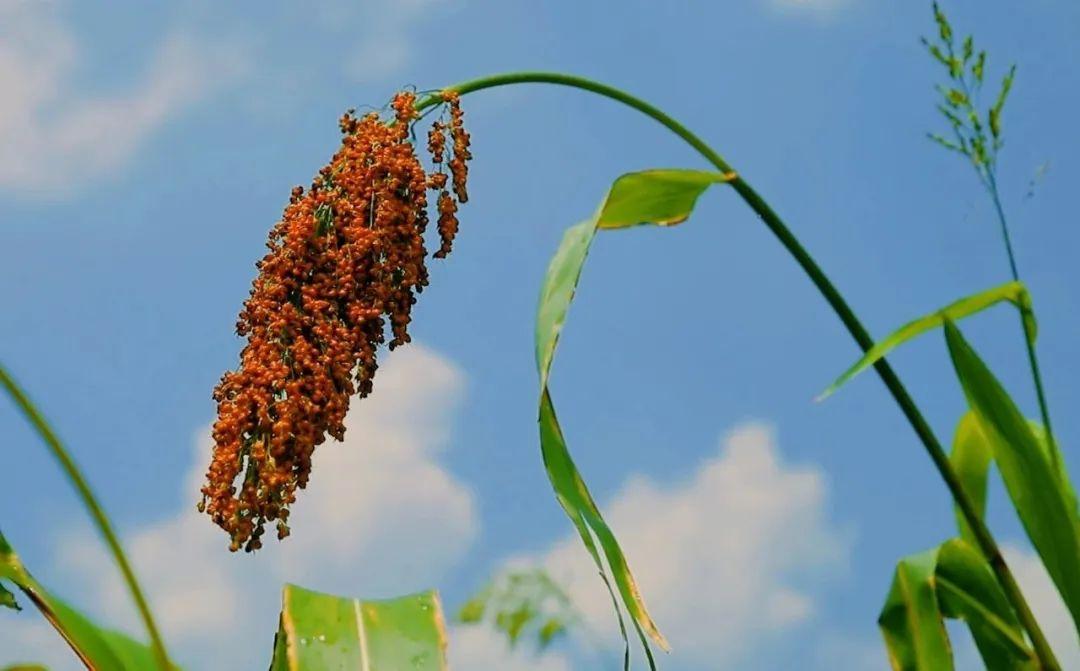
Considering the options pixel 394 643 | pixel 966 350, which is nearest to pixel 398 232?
pixel 394 643

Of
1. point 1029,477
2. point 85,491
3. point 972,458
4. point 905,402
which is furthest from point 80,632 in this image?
point 972,458

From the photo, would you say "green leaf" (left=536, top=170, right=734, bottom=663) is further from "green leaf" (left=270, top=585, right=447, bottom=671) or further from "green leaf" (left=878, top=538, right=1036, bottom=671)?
"green leaf" (left=878, top=538, right=1036, bottom=671)

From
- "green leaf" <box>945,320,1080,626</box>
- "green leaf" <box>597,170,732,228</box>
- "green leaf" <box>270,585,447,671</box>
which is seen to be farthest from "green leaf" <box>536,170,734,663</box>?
"green leaf" <box>945,320,1080,626</box>

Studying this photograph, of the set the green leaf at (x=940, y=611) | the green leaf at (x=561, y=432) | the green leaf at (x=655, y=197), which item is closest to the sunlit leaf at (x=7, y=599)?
the green leaf at (x=561, y=432)

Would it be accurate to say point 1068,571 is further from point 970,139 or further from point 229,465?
point 229,465

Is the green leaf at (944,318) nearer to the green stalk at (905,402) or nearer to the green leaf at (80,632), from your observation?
the green stalk at (905,402)

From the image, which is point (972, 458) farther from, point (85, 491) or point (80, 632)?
point (85, 491)

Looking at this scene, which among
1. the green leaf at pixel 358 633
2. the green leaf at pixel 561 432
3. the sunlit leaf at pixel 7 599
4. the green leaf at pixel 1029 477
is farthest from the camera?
the green leaf at pixel 1029 477
